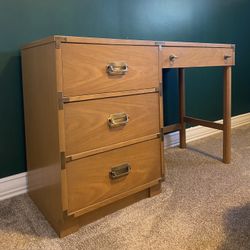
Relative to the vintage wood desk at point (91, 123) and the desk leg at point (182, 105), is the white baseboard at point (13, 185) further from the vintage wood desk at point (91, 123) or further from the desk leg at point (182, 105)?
the desk leg at point (182, 105)

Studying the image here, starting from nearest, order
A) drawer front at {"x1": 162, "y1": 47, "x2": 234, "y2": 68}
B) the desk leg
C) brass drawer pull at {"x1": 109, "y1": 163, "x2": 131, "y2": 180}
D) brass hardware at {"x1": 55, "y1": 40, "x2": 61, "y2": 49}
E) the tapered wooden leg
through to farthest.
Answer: brass hardware at {"x1": 55, "y1": 40, "x2": 61, "y2": 49}, brass drawer pull at {"x1": 109, "y1": 163, "x2": 131, "y2": 180}, drawer front at {"x1": 162, "y1": 47, "x2": 234, "y2": 68}, the tapered wooden leg, the desk leg

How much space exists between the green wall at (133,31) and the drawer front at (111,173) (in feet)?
1.66


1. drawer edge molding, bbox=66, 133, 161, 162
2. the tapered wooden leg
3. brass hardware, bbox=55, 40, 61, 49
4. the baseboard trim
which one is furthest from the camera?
the baseboard trim

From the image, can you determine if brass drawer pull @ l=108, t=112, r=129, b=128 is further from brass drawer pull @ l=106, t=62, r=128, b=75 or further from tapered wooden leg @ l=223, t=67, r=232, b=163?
tapered wooden leg @ l=223, t=67, r=232, b=163

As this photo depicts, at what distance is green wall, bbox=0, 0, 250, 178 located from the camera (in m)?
1.37

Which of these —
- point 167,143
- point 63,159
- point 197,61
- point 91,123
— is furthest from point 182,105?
point 63,159

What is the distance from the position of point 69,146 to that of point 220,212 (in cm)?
69

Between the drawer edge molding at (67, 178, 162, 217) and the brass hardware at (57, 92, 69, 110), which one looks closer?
the brass hardware at (57, 92, 69, 110)

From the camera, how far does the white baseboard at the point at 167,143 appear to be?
1.39 metres

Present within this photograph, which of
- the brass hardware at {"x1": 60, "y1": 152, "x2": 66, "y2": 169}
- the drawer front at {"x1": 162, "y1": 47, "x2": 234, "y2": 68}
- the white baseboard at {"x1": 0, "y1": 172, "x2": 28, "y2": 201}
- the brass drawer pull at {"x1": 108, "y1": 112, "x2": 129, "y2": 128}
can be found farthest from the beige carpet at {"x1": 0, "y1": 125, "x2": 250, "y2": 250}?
the drawer front at {"x1": 162, "y1": 47, "x2": 234, "y2": 68}

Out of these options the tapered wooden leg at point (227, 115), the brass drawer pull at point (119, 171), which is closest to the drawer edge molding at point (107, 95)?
the brass drawer pull at point (119, 171)

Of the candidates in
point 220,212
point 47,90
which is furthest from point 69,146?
point 220,212

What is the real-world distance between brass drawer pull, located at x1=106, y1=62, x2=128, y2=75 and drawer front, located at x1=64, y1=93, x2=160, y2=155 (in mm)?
103

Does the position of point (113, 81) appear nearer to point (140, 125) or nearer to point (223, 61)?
point (140, 125)
